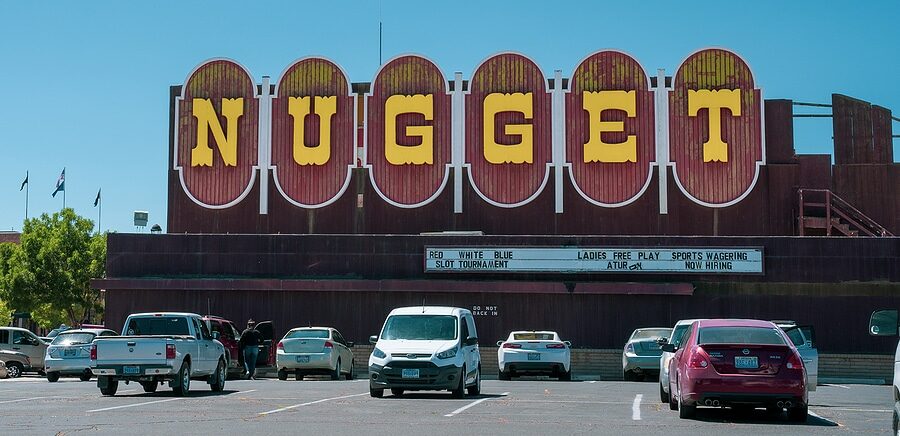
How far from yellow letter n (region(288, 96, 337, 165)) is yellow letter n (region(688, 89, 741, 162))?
13.2m

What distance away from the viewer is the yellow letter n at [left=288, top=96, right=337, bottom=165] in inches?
1681

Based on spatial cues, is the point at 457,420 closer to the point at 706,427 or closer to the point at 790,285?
the point at 706,427

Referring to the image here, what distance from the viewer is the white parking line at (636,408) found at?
54.1ft

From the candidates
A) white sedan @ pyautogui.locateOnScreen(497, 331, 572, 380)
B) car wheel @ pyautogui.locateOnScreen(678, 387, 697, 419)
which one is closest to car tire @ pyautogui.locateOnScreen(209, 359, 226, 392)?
white sedan @ pyautogui.locateOnScreen(497, 331, 572, 380)

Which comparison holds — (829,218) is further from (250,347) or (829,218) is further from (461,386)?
(461,386)

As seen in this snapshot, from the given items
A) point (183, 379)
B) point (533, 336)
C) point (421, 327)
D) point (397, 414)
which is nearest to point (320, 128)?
point (533, 336)

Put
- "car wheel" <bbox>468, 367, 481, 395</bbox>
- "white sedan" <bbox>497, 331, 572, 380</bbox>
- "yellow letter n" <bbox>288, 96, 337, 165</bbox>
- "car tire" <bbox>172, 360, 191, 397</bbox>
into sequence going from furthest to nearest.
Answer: "yellow letter n" <bbox>288, 96, 337, 165</bbox> → "white sedan" <bbox>497, 331, 572, 380</bbox> → "car wheel" <bbox>468, 367, 481, 395</bbox> → "car tire" <bbox>172, 360, 191, 397</bbox>

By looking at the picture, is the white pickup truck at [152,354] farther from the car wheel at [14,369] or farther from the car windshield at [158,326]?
the car wheel at [14,369]

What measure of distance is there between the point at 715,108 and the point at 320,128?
14.5 meters

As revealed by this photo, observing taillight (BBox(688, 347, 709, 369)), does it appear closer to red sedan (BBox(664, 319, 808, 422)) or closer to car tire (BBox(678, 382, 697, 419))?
red sedan (BBox(664, 319, 808, 422))

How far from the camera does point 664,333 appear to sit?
30.4 meters

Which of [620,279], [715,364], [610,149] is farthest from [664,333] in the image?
[715,364]

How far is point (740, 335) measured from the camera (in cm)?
1633

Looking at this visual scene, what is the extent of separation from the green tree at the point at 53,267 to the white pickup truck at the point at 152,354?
41866mm
